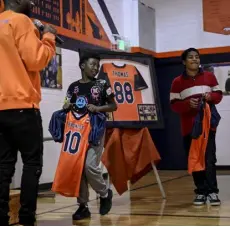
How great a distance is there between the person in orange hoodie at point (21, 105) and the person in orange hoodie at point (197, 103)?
1699 millimetres

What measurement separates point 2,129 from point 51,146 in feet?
9.62

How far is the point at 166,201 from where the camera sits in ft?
12.6

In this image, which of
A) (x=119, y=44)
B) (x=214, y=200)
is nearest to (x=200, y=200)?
(x=214, y=200)

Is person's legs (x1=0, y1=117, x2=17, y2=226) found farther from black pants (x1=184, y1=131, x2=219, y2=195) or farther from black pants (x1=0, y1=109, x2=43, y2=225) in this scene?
black pants (x1=184, y1=131, x2=219, y2=195)

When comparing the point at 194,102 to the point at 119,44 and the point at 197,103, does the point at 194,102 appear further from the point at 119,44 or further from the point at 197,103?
the point at 119,44

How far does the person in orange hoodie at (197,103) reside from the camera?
3.64m

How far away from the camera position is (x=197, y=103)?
142 inches

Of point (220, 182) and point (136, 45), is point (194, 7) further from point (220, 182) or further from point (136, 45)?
point (220, 182)

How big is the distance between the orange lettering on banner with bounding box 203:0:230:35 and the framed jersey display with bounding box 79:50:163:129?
3271 millimetres

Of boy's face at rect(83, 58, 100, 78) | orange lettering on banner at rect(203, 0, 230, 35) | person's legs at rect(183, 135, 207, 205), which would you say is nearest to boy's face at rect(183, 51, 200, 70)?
person's legs at rect(183, 135, 207, 205)

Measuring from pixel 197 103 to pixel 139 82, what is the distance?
0.61 meters

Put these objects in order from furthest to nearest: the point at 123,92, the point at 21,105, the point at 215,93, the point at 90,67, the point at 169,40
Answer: the point at 169,40
the point at 123,92
the point at 215,93
the point at 90,67
the point at 21,105

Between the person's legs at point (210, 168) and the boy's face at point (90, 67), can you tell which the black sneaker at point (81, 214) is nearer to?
the boy's face at point (90, 67)

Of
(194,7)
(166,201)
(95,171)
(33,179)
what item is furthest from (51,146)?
(194,7)
